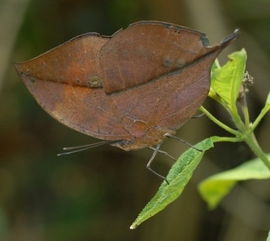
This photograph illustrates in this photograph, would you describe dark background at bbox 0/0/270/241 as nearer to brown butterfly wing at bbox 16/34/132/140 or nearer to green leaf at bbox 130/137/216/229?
brown butterfly wing at bbox 16/34/132/140

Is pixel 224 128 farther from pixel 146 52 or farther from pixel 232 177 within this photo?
pixel 232 177

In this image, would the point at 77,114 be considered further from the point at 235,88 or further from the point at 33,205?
the point at 33,205

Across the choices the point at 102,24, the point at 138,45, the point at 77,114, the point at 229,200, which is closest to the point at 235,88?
the point at 138,45

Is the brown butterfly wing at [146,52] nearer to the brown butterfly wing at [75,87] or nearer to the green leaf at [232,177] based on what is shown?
the brown butterfly wing at [75,87]

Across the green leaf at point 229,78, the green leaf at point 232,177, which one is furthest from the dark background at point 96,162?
the green leaf at point 229,78

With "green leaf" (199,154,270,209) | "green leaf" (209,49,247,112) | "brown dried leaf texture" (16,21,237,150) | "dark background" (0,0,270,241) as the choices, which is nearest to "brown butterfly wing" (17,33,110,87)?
"brown dried leaf texture" (16,21,237,150)

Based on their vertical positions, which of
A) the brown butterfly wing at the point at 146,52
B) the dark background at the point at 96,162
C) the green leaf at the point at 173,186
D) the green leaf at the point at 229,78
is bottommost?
the dark background at the point at 96,162
